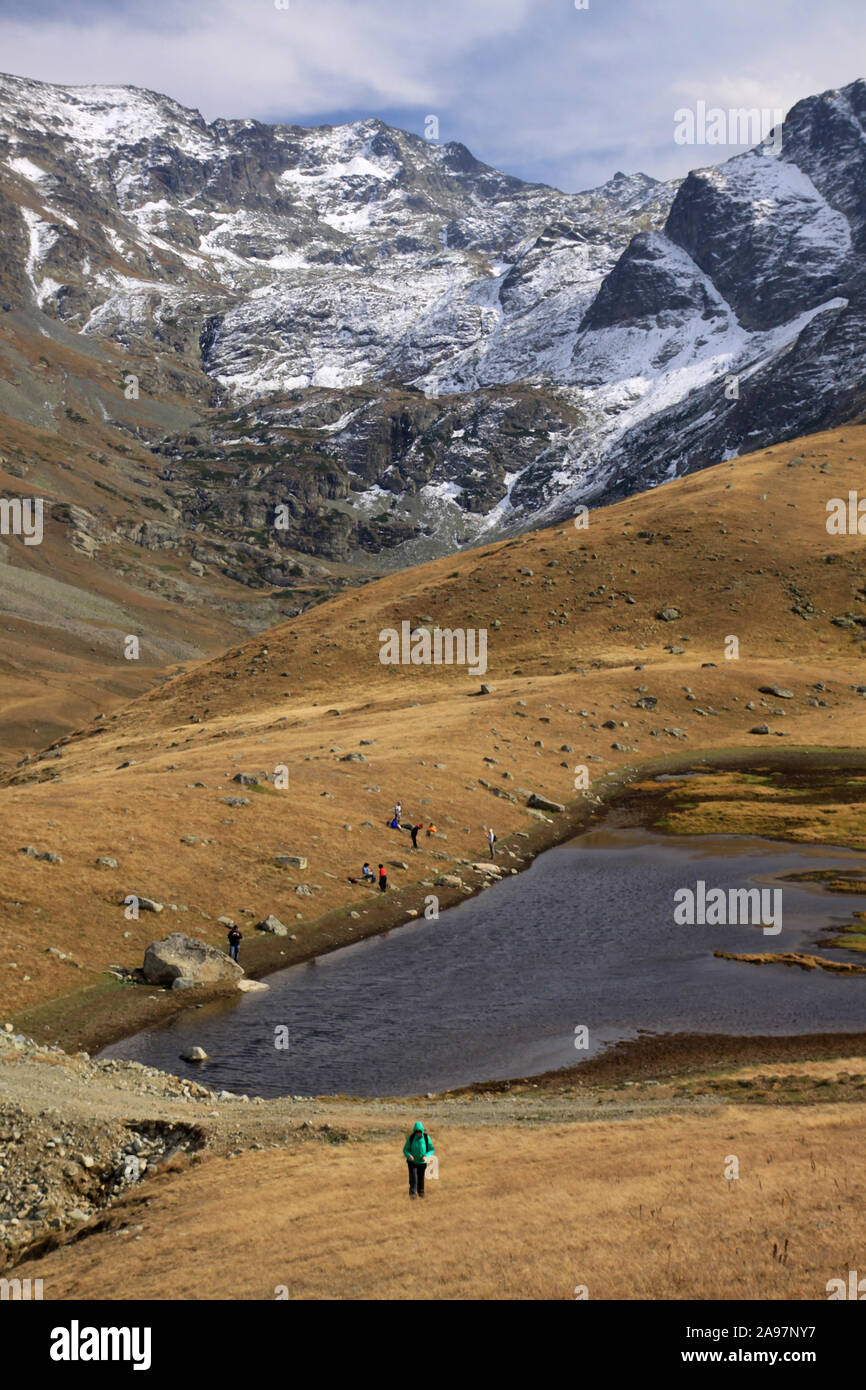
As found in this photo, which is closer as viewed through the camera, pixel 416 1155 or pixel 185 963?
pixel 416 1155

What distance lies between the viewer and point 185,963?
142ft

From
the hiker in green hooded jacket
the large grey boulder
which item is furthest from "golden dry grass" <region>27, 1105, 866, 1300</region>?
the large grey boulder

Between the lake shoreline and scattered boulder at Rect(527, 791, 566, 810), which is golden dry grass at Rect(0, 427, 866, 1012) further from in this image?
the lake shoreline

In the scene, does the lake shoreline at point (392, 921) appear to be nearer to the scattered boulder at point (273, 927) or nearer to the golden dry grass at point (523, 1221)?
the scattered boulder at point (273, 927)

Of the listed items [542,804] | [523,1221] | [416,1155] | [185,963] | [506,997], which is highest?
[542,804]

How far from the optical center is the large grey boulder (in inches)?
1689

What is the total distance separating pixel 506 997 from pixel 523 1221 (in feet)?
74.6

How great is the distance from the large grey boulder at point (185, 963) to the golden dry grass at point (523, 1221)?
17391 mm

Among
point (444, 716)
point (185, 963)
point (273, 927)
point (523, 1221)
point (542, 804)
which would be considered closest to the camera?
point (523, 1221)

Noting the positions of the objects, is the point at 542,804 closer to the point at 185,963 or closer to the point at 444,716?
the point at 444,716

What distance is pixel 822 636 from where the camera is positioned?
122 meters

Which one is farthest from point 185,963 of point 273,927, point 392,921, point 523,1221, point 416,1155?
point 523,1221
